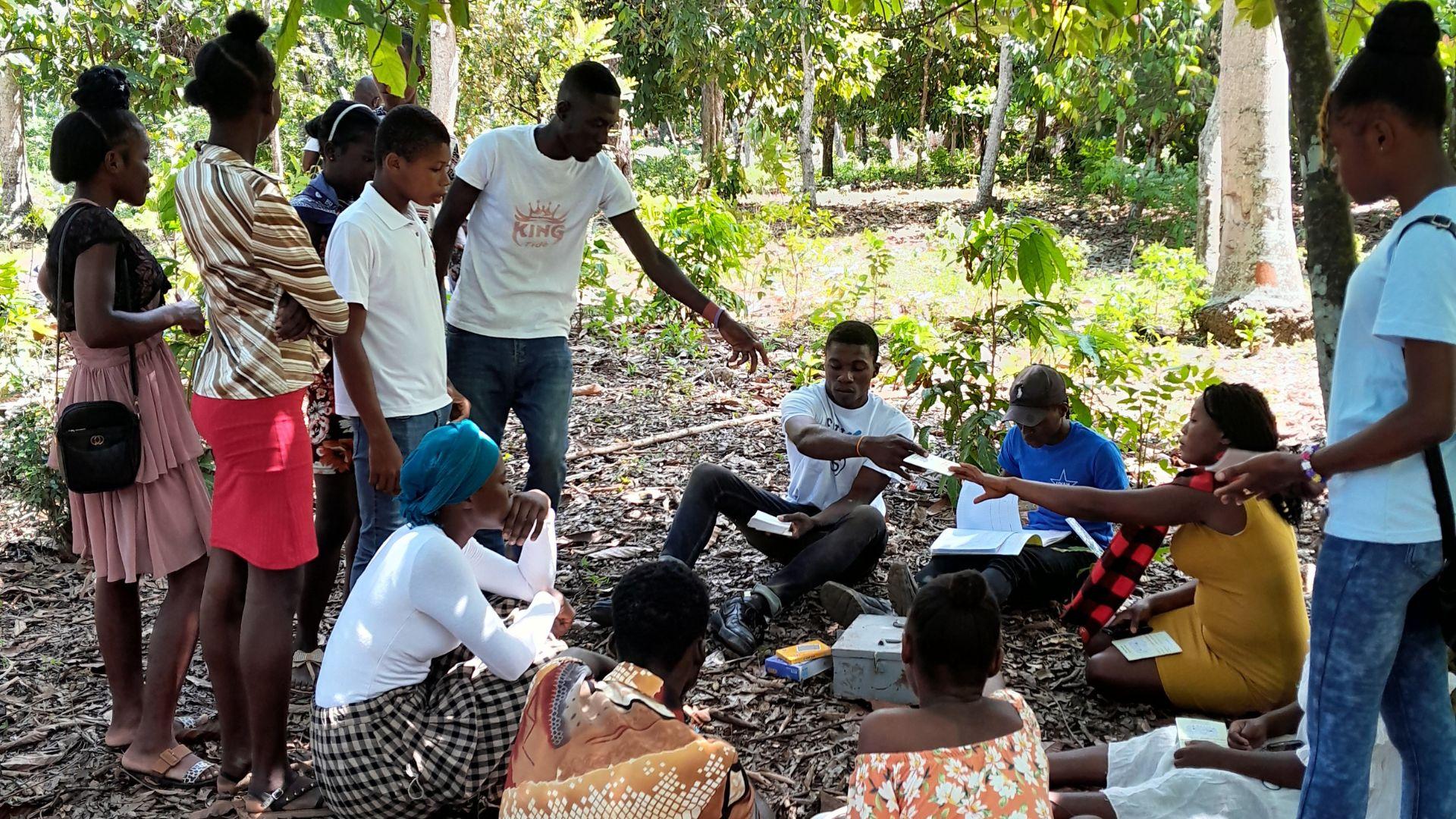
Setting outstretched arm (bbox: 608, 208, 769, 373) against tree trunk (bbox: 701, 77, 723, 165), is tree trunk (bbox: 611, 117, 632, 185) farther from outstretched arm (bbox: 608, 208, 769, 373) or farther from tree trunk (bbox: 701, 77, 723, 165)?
outstretched arm (bbox: 608, 208, 769, 373)

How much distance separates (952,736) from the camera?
7.15 feet

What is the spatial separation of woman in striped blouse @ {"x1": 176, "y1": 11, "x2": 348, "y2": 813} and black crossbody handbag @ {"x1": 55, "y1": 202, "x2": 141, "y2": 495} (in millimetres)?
294

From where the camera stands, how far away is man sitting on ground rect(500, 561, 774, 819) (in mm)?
2150

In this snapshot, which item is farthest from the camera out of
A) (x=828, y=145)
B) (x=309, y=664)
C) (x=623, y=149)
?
(x=828, y=145)

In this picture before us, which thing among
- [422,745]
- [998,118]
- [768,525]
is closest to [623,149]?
[998,118]

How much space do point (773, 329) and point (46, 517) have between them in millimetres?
5727

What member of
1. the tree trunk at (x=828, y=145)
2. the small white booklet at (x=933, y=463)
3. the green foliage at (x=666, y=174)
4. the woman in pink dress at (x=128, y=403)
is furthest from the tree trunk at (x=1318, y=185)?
the tree trunk at (x=828, y=145)

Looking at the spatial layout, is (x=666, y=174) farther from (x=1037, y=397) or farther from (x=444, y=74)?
(x=1037, y=397)

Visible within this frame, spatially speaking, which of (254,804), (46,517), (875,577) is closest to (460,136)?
(46,517)

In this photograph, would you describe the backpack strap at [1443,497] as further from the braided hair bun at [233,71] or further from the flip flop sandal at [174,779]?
the flip flop sandal at [174,779]

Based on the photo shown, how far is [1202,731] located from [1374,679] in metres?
0.99

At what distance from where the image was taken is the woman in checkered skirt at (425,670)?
277 centimetres

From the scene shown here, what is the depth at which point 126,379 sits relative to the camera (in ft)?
10.9

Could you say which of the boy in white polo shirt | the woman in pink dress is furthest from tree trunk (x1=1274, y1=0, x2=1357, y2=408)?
the woman in pink dress
